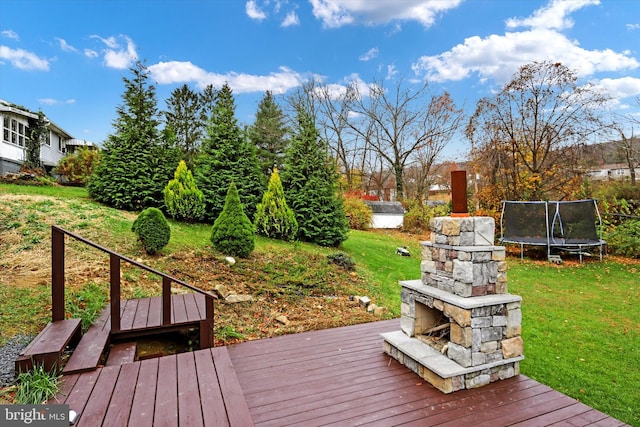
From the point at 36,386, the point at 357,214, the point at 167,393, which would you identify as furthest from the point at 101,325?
the point at 357,214

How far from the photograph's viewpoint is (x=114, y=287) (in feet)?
9.12

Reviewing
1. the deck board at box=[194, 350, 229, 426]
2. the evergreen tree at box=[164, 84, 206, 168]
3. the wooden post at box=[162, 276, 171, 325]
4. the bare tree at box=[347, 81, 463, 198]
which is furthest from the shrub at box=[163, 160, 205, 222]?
the bare tree at box=[347, 81, 463, 198]

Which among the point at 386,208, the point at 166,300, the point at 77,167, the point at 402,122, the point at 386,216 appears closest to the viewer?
the point at 166,300

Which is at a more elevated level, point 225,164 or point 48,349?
point 225,164

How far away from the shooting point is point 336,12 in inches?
392

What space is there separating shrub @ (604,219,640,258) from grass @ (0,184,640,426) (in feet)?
1.59

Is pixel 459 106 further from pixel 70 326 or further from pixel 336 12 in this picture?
pixel 70 326

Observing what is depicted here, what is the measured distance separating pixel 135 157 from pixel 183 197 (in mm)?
2497

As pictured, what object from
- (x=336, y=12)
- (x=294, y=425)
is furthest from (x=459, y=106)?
(x=294, y=425)

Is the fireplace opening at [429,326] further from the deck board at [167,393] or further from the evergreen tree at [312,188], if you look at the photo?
the evergreen tree at [312,188]

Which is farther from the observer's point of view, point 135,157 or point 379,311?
point 135,157

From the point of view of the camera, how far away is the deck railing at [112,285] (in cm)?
261

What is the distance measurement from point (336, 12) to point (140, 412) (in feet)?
36.6

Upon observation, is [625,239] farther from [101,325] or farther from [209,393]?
[101,325]
